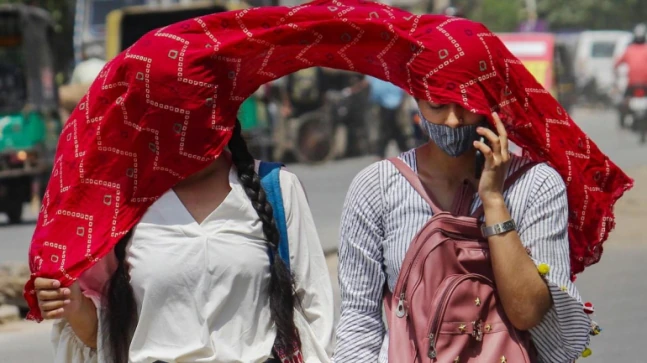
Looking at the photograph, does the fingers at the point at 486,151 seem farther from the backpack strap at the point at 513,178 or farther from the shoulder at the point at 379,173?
the shoulder at the point at 379,173

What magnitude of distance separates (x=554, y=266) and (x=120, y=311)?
1.17m

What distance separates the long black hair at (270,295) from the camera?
344cm

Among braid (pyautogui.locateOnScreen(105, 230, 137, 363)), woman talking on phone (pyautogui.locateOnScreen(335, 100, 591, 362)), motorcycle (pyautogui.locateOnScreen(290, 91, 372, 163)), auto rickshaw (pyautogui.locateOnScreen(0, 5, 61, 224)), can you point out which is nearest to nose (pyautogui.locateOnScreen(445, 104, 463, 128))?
woman talking on phone (pyautogui.locateOnScreen(335, 100, 591, 362))

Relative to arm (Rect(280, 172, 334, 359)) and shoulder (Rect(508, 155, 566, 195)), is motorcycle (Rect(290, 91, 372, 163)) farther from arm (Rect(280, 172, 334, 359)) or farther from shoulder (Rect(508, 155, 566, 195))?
shoulder (Rect(508, 155, 566, 195))

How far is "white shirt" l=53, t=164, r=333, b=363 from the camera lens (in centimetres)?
336

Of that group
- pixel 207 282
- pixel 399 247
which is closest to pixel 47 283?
pixel 207 282

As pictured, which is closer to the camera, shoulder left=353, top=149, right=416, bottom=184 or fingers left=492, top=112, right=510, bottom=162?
fingers left=492, top=112, right=510, bottom=162

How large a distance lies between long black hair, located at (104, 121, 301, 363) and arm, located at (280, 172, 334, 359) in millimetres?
48

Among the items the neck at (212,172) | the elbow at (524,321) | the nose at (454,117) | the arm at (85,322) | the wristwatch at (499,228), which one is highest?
the nose at (454,117)

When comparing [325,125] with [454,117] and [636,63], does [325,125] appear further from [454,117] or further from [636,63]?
[454,117]

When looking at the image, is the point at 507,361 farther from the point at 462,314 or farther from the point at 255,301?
the point at 255,301

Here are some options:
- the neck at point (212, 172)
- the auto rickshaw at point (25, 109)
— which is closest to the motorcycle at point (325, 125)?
the auto rickshaw at point (25, 109)

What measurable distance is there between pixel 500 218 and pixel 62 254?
117 centimetres

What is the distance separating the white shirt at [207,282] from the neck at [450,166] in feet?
1.62
